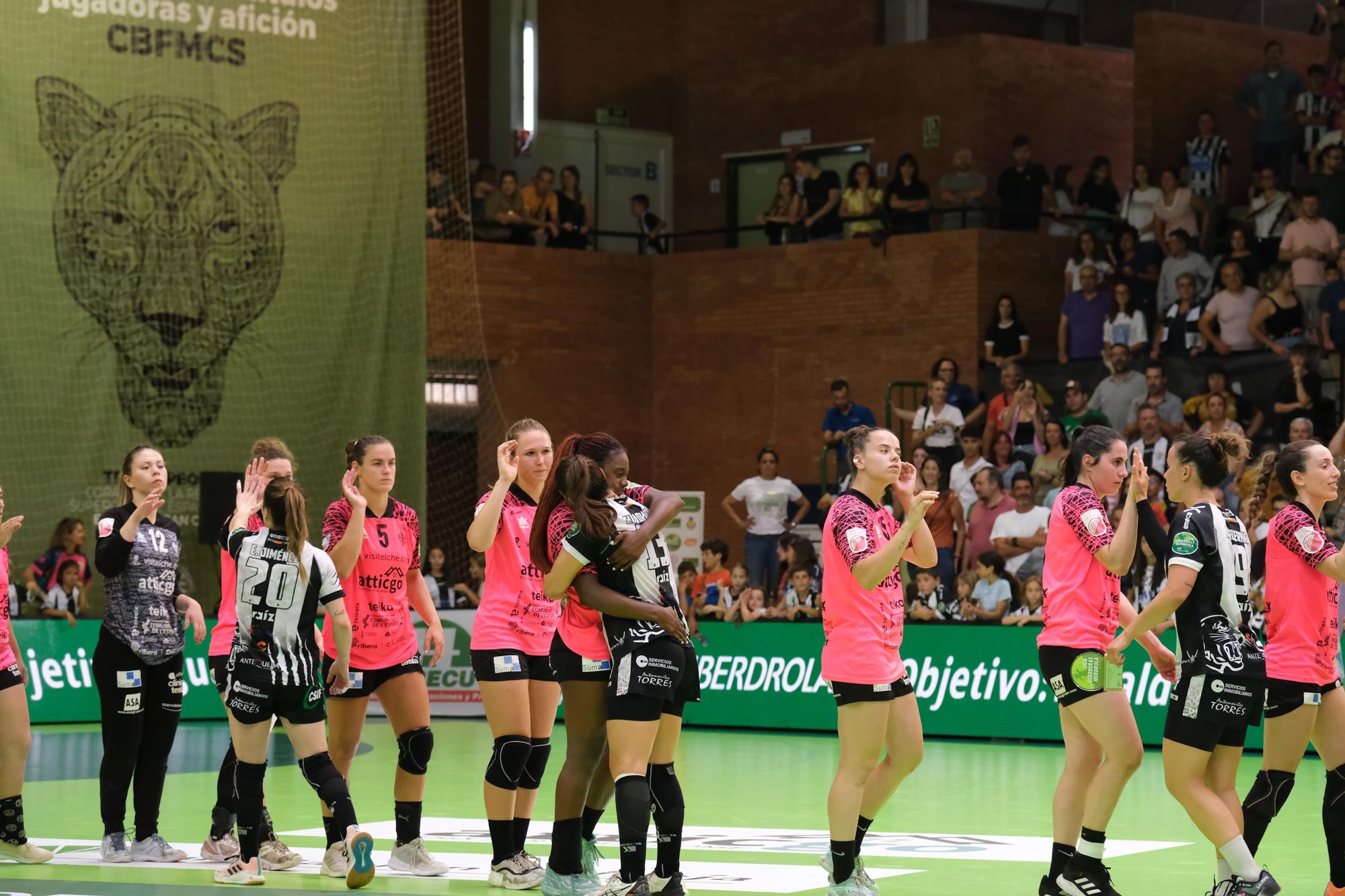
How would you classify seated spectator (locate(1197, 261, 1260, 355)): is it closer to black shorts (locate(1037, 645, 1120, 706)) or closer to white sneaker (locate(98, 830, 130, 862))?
black shorts (locate(1037, 645, 1120, 706))

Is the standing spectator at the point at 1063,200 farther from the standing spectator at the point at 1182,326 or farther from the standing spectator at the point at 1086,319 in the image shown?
the standing spectator at the point at 1182,326

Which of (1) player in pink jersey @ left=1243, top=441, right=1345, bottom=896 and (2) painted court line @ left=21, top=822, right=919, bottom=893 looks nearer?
A: (1) player in pink jersey @ left=1243, top=441, right=1345, bottom=896

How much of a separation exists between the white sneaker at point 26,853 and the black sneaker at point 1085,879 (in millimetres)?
5156

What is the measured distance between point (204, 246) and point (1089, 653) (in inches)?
584

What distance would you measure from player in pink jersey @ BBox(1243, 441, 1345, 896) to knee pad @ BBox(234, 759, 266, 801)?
4457mm

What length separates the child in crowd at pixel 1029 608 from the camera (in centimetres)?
1670

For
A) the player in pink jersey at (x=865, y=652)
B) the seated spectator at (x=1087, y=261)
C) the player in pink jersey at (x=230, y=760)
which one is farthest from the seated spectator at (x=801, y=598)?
the player in pink jersey at (x=865, y=652)

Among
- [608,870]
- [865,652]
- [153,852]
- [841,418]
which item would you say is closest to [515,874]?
[608,870]

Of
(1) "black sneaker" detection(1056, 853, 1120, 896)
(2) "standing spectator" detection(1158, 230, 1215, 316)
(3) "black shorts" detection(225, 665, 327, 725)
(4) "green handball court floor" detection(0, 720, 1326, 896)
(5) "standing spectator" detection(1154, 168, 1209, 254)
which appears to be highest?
(5) "standing spectator" detection(1154, 168, 1209, 254)

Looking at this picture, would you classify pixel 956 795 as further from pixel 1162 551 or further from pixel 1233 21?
pixel 1233 21

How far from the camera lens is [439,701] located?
19.8 metres

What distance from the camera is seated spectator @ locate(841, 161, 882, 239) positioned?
2478cm

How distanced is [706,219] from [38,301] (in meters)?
11.8

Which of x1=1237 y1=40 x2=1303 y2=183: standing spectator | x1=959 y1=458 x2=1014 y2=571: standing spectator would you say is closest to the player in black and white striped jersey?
x1=959 y1=458 x2=1014 y2=571: standing spectator
